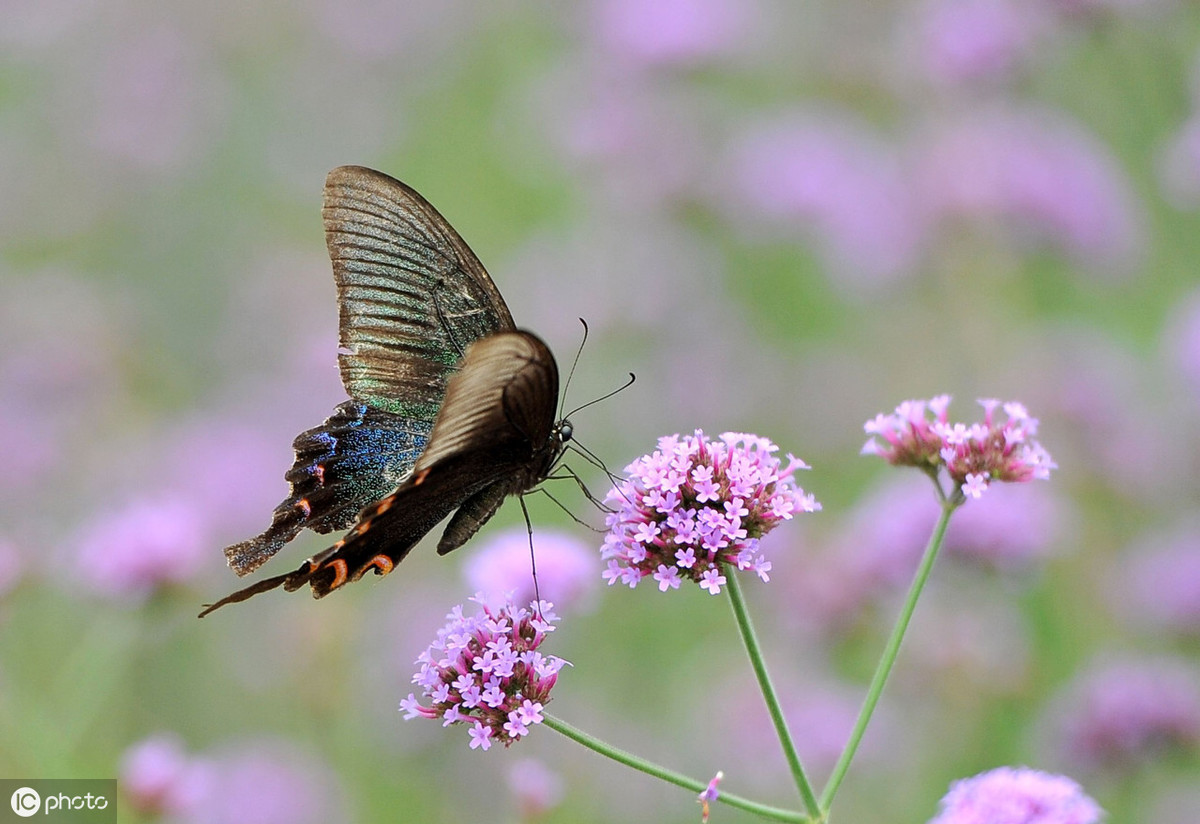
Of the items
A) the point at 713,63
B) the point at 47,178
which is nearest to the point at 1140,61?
the point at 713,63

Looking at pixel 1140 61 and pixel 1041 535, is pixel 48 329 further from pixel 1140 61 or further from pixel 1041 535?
pixel 1140 61

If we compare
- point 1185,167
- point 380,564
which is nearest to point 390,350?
point 380,564

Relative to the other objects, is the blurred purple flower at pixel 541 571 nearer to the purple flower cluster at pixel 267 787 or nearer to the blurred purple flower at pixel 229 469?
the purple flower cluster at pixel 267 787

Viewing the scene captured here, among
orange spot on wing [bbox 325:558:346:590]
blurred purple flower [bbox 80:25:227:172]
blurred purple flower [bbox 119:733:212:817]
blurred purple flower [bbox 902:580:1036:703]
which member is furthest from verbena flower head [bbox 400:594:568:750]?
blurred purple flower [bbox 80:25:227:172]

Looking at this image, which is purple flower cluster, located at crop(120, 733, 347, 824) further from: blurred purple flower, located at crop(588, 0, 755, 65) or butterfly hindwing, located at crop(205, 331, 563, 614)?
blurred purple flower, located at crop(588, 0, 755, 65)

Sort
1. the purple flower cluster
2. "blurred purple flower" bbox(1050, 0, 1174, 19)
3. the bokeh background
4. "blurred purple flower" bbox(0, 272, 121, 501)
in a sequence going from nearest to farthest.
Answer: the bokeh background, "blurred purple flower" bbox(1050, 0, 1174, 19), the purple flower cluster, "blurred purple flower" bbox(0, 272, 121, 501)

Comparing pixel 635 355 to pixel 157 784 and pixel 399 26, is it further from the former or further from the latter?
pixel 157 784

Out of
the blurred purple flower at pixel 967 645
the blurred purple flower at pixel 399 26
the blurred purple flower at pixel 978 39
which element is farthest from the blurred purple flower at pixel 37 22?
the blurred purple flower at pixel 967 645
